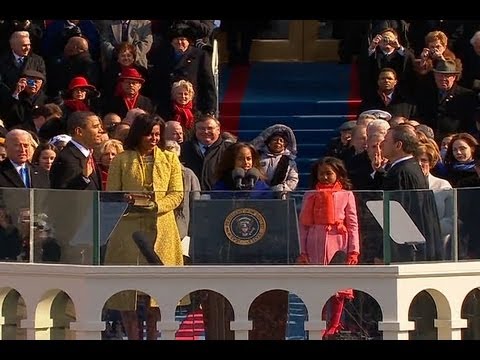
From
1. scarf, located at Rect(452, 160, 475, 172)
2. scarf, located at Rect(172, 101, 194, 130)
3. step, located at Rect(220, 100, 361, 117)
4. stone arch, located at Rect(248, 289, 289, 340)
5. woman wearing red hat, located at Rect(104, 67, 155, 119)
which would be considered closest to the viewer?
stone arch, located at Rect(248, 289, 289, 340)

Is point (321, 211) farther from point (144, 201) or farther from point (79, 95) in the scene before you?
point (79, 95)

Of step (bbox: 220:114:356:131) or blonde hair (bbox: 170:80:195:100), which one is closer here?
blonde hair (bbox: 170:80:195:100)

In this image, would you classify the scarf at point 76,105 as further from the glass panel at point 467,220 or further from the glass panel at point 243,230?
the glass panel at point 467,220

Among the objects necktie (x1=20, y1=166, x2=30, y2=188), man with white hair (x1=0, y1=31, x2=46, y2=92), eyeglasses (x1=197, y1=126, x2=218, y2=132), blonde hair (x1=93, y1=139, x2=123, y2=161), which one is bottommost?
necktie (x1=20, y1=166, x2=30, y2=188)

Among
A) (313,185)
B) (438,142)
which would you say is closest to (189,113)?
(438,142)

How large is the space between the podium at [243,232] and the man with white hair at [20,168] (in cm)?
169

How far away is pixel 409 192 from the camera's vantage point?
61.0 ft

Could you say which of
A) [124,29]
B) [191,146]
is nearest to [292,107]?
[124,29]

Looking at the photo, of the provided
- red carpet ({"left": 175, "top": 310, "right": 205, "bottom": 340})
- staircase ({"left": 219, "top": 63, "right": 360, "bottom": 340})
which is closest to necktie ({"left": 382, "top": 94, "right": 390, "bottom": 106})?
staircase ({"left": 219, "top": 63, "right": 360, "bottom": 340})

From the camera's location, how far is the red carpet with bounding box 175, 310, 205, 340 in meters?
18.7

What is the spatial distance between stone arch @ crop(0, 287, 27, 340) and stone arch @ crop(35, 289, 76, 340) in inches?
5.2

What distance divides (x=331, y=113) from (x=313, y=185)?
5.55 meters

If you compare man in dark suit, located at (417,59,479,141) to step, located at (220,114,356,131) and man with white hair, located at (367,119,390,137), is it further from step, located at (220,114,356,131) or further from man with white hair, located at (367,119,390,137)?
man with white hair, located at (367,119,390,137)
